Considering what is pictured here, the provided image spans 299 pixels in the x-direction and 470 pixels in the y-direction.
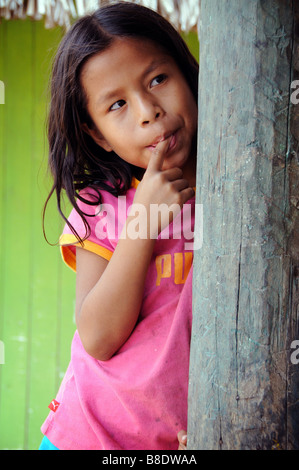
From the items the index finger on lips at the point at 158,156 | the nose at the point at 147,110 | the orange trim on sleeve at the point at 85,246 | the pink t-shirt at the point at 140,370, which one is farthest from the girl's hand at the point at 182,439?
the nose at the point at 147,110

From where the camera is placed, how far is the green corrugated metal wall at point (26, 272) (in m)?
3.33

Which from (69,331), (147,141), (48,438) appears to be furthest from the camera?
(69,331)

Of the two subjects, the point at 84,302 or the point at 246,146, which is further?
the point at 84,302

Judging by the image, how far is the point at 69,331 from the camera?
131 inches

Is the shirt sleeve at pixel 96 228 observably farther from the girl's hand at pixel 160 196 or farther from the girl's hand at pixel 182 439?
the girl's hand at pixel 182 439

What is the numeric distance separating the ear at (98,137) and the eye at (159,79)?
0.27 m

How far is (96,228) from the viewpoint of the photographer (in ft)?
5.08

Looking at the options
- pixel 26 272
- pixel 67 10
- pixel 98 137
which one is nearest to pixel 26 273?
pixel 26 272

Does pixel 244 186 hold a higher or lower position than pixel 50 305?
higher

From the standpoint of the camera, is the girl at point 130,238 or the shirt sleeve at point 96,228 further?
the shirt sleeve at point 96,228

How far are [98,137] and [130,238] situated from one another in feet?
1.39
